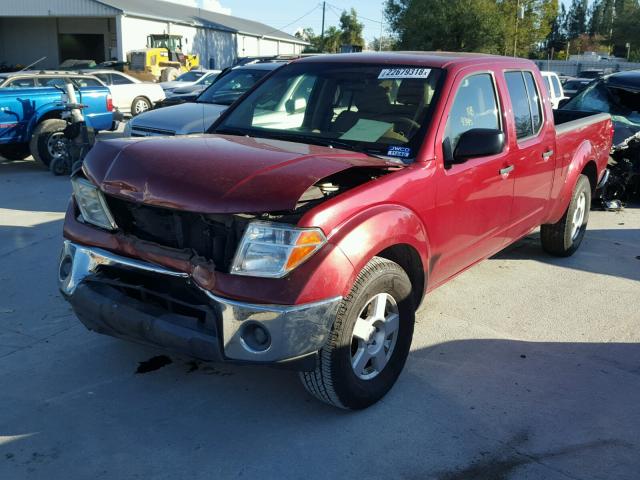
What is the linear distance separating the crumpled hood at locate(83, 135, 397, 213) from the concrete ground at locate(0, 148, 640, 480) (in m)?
1.19

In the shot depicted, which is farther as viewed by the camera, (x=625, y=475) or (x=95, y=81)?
(x=95, y=81)

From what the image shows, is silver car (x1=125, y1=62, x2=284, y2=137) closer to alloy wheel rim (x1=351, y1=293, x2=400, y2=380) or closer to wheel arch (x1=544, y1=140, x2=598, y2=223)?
wheel arch (x1=544, y1=140, x2=598, y2=223)

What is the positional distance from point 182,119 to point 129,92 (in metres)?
9.58

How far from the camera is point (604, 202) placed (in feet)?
29.0

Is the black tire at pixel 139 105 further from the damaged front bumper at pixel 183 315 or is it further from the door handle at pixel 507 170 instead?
the damaged front bumper at pixel 183 315

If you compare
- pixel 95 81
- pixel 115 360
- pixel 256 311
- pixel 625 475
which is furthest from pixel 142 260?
pixel 95 81

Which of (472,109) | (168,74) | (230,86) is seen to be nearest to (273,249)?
(472,109)

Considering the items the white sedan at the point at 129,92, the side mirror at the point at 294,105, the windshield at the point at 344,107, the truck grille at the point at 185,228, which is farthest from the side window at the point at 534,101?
the white sedan at the point at 129,92

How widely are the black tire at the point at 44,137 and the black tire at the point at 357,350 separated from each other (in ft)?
28.5

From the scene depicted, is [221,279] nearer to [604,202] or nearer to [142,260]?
[142,260]

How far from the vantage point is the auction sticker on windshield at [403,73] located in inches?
167

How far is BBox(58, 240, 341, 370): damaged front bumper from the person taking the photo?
9.71 ft

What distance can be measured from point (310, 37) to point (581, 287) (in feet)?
231

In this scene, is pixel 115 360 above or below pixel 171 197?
below
